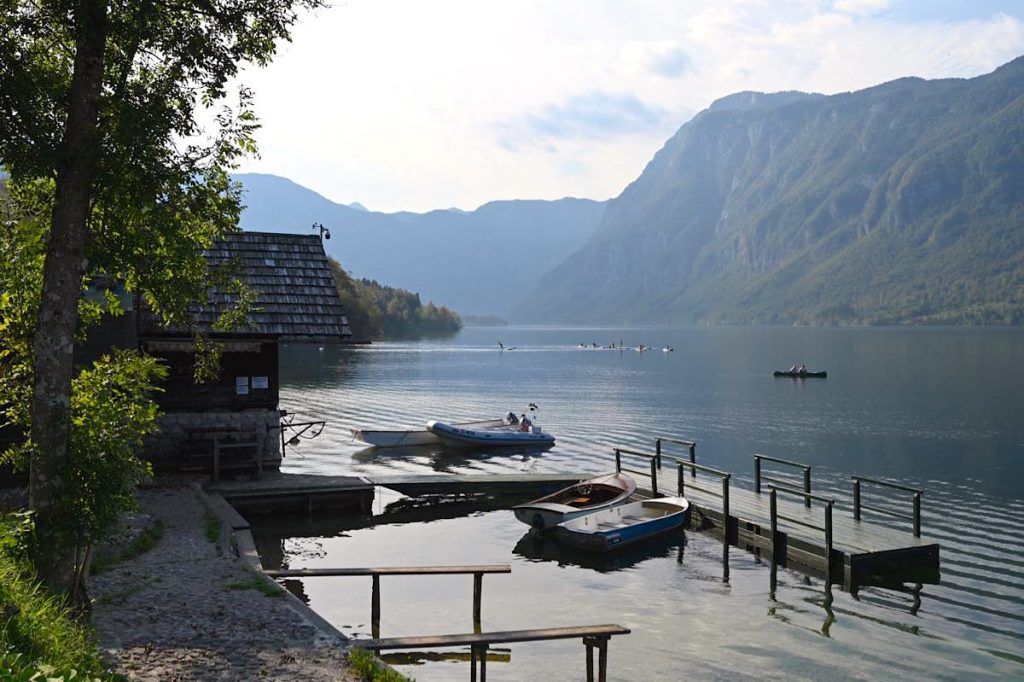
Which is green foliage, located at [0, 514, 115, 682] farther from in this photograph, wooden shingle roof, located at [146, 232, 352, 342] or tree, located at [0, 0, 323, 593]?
wooden shingle roof, located at [146, 232, 352, 342]

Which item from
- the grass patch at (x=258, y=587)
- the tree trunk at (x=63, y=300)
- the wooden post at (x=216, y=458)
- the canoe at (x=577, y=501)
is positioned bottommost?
the canoe at (x=577, y=501)

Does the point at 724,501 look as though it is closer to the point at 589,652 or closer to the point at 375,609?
the point at 375,609

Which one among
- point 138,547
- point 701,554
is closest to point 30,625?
point 138,547

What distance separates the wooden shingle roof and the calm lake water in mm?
6595

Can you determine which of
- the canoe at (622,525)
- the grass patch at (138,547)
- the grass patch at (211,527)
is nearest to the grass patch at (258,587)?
the grass patch at (138,547)

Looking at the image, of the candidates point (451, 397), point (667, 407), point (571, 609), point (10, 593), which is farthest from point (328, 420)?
point (10, 593)

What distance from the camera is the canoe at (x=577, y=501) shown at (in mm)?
28016

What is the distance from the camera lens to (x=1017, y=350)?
14788 centimetres

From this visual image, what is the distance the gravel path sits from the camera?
1264 cm

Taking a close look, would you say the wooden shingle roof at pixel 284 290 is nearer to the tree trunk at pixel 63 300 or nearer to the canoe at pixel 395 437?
the tree trunk at pixel 63 300

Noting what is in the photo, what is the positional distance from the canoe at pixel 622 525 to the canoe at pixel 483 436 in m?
20.6

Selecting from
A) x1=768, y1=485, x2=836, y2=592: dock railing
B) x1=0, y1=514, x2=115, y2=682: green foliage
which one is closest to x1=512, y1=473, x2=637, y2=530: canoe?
x1=768, y1=485, x2=836, y2=592: dock railing

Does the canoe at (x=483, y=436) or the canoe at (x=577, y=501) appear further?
the canoe at (x=483, y=436)

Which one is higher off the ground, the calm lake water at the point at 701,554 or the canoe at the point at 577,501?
the canoe at the point at 577,501
